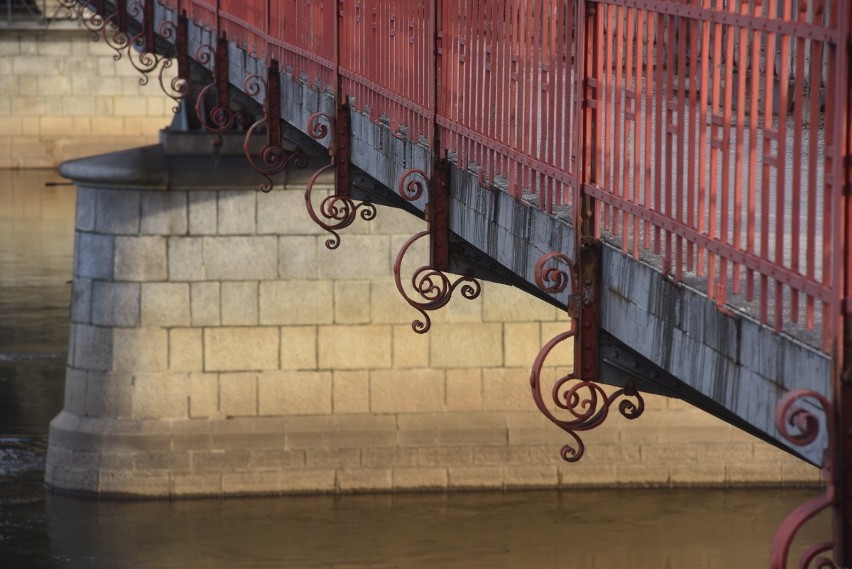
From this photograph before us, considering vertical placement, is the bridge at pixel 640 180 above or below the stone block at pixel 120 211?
above

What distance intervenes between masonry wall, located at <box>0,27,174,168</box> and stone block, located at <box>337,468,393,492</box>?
20.2 meters

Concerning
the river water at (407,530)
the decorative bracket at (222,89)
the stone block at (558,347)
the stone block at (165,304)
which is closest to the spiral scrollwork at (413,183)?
the decorative bracket at (222,89)

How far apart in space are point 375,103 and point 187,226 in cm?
702

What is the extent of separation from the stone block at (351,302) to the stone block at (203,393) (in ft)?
3.46

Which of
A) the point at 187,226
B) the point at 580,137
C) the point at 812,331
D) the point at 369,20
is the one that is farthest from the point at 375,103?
Result: the point at 187,226

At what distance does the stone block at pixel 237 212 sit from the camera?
49.4ft

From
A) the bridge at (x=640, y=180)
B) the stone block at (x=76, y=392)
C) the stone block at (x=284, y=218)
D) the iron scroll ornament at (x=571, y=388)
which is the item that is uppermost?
the bridge at (x=640, y=180)

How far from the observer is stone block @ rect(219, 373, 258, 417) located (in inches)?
599

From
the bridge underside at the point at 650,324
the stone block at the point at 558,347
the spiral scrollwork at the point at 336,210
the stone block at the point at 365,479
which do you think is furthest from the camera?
the stone block at the point at 365,479

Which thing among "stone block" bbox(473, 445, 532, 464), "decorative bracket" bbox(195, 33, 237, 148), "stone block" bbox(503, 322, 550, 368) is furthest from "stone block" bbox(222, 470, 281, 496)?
"decorative bracket" bbox(195, 33, 237, 148)

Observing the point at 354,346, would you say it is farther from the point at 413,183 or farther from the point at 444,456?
the point at 413,183

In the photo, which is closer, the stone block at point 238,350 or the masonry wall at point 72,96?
the stone block at point 238,350

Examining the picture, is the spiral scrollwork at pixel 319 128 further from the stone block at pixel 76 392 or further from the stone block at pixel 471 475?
the stone block at pixel 76 392

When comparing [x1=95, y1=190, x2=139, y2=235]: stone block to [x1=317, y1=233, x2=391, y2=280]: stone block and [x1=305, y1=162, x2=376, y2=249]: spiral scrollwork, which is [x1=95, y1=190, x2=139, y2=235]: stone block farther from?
[x1=305, y1=162, x2=376, y2=249]: spiral scrollwork
